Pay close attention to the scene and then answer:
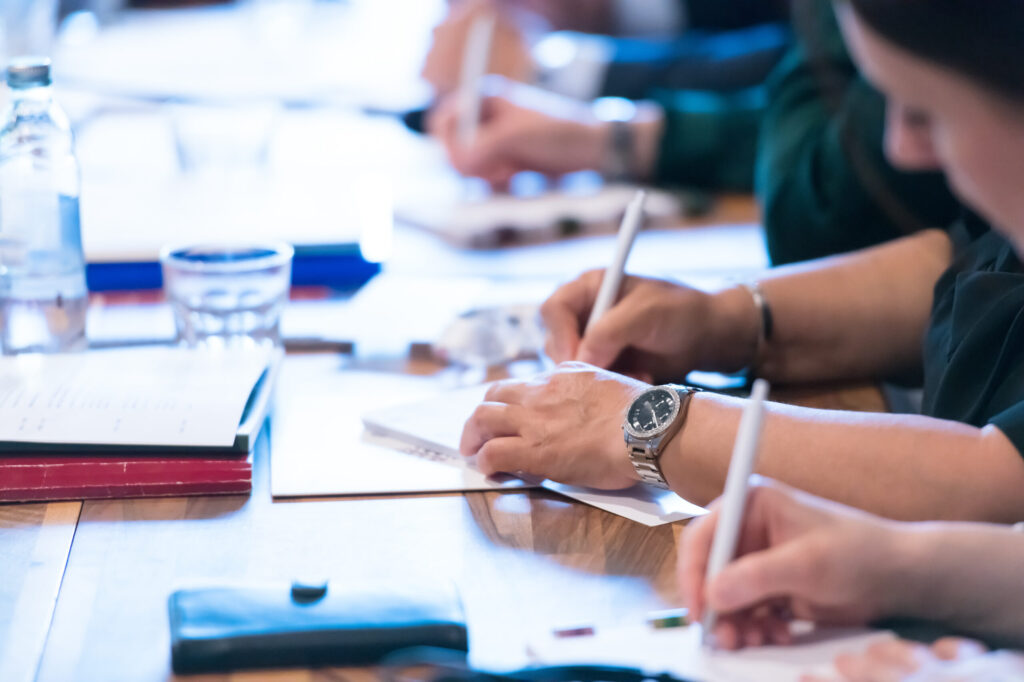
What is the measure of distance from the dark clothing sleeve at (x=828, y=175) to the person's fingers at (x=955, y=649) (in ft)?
2.24

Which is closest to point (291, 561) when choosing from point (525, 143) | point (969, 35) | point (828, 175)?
point (969, 35)

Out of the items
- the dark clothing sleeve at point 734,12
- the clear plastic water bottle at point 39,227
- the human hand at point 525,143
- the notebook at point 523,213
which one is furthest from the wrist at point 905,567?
the dark clothing sleeve at point 734,12

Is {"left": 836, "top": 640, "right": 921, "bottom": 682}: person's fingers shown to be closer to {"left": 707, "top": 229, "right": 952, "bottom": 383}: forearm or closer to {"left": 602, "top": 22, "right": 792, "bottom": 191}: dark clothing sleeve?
{"left": 707, "top": 229, "right": 952, "bottom": 383}: forearm

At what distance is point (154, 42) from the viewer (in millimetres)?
3059

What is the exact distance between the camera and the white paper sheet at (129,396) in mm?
903

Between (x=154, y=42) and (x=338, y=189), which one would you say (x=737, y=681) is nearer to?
(x=338, y=189)

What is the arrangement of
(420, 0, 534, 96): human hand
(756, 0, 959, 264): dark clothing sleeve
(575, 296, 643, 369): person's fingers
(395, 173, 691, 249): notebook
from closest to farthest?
(575, 296, 643, 369): person's fingers < (756, 0, 959, 264): dark clothing sleeve < (395, 173, 691, 249): notebook < (420, 0, 534, 96): human hand

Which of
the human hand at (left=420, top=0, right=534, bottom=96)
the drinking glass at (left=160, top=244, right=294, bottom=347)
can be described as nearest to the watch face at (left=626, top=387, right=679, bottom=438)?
the drinking glass at (left=160, top=244, right=294, bottom=347)

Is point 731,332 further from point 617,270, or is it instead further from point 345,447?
point 345,447

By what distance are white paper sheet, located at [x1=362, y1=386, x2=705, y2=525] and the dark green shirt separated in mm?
227

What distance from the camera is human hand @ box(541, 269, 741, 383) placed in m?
1.07

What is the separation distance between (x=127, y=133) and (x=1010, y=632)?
182 cm

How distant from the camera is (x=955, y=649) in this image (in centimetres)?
64

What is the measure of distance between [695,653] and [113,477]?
0.45 m
